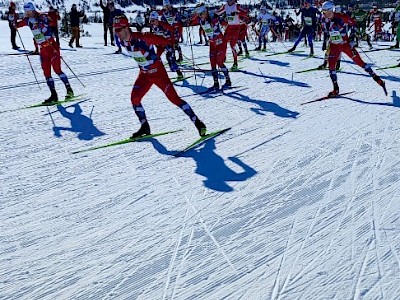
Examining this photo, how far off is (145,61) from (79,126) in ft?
6.41

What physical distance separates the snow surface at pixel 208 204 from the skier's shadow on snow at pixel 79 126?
35mm

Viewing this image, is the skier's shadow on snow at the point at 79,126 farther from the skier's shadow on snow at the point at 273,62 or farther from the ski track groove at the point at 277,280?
the skier's shadow on snow at the point at 273,62

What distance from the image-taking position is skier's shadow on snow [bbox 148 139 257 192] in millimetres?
4973

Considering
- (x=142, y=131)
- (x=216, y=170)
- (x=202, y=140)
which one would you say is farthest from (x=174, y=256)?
(x=142, y=131)

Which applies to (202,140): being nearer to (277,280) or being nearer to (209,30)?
(277,280)

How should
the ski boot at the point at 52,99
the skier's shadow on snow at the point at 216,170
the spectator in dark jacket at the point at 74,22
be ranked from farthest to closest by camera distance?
1. the spectator in dark jacket at the point at 74,22
2. the ski boot at the point at 52,99
3. the skier's shadow on snow at the point at 216,170

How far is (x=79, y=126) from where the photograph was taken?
7.47 metres

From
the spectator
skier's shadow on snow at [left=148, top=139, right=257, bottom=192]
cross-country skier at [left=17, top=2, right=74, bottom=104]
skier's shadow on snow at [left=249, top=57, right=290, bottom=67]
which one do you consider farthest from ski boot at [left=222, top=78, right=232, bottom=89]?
skier's shadow on snow at [left=148, top=139, right=257, bottom=192]

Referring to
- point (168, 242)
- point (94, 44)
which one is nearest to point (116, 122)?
point (168, 242)

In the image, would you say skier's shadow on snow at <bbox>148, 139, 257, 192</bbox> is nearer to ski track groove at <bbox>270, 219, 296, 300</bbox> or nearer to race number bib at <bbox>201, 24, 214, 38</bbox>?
ski track groove at <bbox>270, 219, 296, 300</bbox>

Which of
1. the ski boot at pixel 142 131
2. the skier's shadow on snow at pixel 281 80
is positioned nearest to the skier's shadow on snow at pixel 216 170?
the ski boot at pixel 142 131

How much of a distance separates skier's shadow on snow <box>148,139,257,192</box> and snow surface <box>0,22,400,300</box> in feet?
0.08

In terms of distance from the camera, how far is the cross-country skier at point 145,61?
5938 mm

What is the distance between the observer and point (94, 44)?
1800cm
